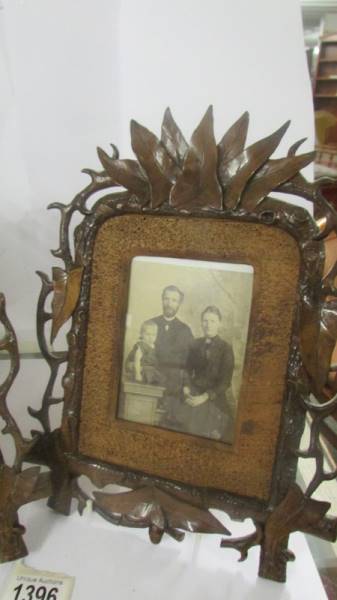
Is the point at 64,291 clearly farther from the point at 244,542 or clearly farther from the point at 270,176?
the point at 244,542

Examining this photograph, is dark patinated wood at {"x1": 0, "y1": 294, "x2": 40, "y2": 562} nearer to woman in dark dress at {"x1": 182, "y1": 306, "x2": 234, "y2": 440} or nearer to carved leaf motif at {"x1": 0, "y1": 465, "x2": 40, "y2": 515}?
carved leaf motif at {"x1": 0, "y1": 465, "x2": 40, "y2": 515}

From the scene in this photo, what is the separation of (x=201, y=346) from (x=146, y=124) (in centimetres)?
36

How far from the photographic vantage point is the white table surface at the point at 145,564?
567 mm

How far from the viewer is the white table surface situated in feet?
1.86

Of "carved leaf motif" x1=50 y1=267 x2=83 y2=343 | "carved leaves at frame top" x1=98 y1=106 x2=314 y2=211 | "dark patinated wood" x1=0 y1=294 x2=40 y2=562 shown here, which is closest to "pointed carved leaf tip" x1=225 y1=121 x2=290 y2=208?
"carved leaves at frame top" x1=98 y1=106 x2=314 y2=211

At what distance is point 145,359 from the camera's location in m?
0.57

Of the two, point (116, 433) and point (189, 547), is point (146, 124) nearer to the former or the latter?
point (116, 433)

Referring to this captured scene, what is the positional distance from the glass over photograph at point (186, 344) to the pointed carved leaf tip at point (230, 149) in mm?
105

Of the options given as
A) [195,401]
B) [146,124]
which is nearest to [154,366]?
[195,401]

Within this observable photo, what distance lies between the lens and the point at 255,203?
49 cm

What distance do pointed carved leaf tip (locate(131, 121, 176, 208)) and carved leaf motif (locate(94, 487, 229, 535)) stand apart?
15.0 inches

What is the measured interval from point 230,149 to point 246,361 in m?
0.25

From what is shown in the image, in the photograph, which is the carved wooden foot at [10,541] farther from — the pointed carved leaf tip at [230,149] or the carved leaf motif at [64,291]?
the pointed carved leaf tip at [230,149]

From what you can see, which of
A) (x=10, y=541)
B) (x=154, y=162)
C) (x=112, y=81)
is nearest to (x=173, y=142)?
(x=154, y=162)
